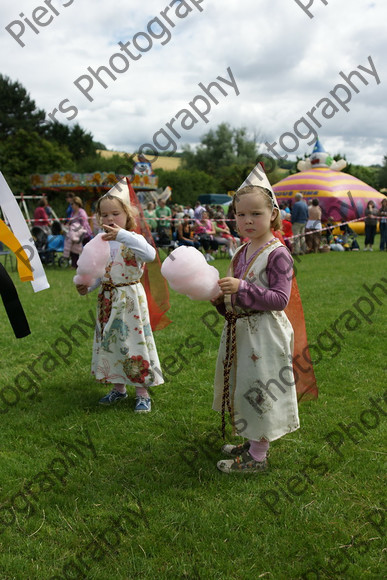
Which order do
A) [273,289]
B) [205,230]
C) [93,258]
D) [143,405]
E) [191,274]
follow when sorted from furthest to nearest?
1. [205,230]
2. [143,405]
3. [93,258]
4. [273,289]
5. [191,274]

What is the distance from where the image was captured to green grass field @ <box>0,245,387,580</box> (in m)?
2.19

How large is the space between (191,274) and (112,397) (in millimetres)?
1828

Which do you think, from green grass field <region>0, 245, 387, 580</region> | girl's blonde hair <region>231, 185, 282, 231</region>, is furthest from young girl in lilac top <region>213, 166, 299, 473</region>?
green grass field <region>0, 245, 387, 580</region>

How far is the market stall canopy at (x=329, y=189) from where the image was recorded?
72.2 ft

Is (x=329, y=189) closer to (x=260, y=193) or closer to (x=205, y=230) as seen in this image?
(x=205, y=230)

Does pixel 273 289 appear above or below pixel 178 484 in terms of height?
above

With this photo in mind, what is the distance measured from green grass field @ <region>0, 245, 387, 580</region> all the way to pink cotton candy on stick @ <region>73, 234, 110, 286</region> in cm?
107

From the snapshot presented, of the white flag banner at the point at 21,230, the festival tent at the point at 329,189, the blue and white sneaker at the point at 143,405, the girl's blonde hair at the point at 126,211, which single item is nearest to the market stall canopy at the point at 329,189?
the festival tent at the point at 329,189

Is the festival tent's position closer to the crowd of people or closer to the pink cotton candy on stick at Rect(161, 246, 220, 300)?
the crowd of people

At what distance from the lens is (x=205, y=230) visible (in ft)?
48.0

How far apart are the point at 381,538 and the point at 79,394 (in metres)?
2.59

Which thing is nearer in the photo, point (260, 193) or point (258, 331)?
point (260, 193)

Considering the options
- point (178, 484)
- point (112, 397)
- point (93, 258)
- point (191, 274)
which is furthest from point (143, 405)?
point (191, 274)

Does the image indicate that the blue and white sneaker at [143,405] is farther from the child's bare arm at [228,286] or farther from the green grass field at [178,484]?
the child's bare arm at [228,286]
